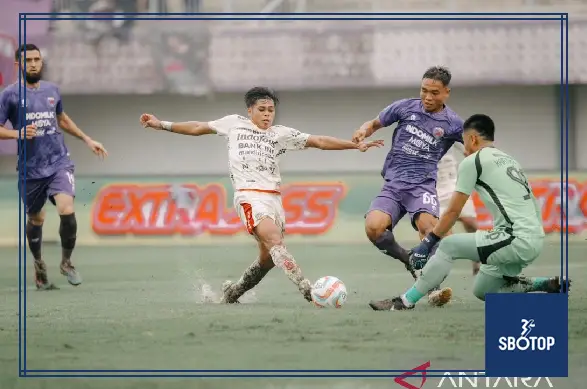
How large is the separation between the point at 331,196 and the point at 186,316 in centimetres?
771

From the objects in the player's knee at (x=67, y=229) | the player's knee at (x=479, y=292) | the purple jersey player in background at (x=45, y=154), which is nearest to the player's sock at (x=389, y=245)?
the player's knee at (x=479, y=292)

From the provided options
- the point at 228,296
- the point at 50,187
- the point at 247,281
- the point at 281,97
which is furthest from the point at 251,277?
the point at 281,97

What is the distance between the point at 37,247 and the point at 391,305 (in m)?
4.30

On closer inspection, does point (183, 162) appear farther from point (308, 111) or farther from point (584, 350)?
point (584, 350)

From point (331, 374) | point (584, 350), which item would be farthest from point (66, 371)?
point (584, 350)

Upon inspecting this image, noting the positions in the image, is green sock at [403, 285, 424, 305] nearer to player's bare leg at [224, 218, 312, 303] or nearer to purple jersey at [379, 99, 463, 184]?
player's bare leg at [224, 218, 312, 303]

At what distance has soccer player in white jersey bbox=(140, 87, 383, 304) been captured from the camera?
9625 millimetres

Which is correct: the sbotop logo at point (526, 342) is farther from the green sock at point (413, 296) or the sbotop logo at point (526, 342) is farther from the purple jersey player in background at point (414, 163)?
the purple jersey player in background at point (414, 163)

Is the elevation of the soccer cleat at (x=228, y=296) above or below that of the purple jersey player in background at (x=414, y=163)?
below

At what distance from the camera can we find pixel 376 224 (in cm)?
1008

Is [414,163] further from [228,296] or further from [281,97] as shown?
[281,97]

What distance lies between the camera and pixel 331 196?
56.5 feet

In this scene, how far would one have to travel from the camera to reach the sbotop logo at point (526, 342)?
798 cm

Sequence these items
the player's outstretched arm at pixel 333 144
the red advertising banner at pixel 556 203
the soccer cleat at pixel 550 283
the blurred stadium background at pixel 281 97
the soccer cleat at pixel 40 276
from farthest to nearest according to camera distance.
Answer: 1. the blurred stadium background at pixel 281 97
2. the red advertising banner at pixel 556 203
3. the soccer cleat at pixel 40 276
4. the player's outstretched arm at pixel 333 144
5. the soccer cleat at pixel 550 283
